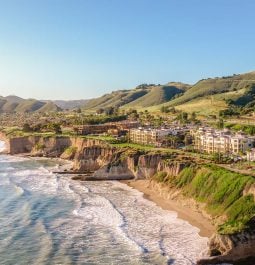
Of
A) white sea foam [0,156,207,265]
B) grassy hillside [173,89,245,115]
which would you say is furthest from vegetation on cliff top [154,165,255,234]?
grassy hillside [173,89,245,115]

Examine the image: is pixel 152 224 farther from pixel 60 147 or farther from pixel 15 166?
pixel 60 147

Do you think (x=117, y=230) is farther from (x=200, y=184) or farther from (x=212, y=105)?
(x=212, y=105)

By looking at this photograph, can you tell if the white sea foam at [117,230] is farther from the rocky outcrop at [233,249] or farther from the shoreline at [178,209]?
the rocky outcrop at [233,249]

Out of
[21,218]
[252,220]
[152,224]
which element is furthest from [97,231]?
[252,220]

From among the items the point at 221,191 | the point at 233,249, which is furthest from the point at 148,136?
the point at 233,249

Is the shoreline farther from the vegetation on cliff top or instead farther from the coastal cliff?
the vegetation on cliff top

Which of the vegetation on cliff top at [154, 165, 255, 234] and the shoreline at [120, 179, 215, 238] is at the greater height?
the vegetation on cliff top at [154, 165, 255, 234]
